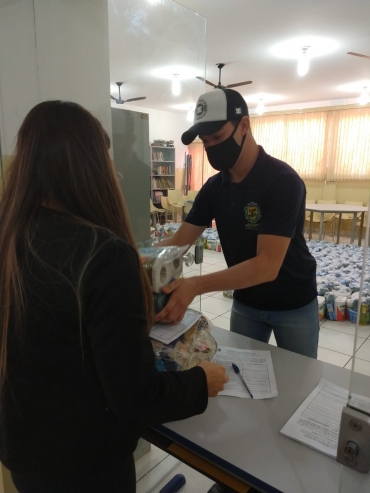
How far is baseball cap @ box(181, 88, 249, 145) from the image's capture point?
1.31 meters

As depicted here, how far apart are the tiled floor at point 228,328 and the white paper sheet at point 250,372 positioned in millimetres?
321

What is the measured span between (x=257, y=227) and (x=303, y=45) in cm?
408

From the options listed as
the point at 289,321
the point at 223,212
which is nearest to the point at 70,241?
the point at 223,212

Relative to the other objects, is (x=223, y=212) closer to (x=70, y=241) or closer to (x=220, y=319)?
(x=70, y=241)

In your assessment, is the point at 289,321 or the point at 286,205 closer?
the point at 286,205

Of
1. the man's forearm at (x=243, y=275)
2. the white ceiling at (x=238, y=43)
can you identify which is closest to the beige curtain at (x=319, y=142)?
the white ceiling at (x=238, y=43)

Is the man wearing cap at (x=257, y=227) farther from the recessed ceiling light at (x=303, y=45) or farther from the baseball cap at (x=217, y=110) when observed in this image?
the recessed ceiling light at (x=303, y=45)

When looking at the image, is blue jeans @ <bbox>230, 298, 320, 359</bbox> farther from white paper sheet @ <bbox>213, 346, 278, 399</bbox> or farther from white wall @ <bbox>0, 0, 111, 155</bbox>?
white wall @ <bbox>0, 0, 111, 155</bbox>

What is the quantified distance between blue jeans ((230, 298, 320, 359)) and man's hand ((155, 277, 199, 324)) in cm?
49

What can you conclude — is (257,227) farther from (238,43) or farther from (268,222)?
(238,43)

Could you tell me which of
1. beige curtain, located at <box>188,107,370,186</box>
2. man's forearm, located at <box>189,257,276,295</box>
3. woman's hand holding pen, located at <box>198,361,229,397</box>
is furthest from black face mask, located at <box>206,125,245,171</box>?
beige curtain, located at <box>188,107,370,186</box>

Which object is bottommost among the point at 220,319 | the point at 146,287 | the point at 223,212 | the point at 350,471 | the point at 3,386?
the point at 220,319

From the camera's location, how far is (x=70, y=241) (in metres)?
0.63

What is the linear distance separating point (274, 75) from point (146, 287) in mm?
5962
